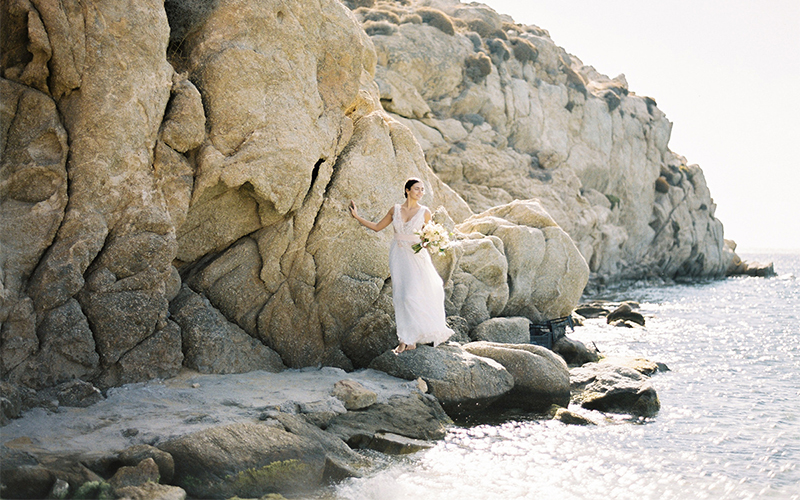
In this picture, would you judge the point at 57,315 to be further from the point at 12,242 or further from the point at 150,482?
the point at 150,482

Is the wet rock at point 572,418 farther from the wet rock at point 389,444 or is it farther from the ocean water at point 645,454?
the wet rock at point 389,444

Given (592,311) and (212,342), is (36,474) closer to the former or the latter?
(212,342)

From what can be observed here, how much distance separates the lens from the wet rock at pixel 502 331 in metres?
14.5

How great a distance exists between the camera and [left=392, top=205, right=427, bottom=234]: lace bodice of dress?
11625 mm

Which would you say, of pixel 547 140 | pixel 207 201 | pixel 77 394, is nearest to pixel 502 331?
pixel 207 201

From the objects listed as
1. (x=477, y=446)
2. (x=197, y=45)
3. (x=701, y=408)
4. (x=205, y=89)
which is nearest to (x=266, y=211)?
(x=205, y=89)

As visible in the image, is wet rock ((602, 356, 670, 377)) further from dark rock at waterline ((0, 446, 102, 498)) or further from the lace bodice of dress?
dark rock at waterline ((0, 446, 102, 498))

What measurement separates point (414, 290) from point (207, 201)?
4.22m

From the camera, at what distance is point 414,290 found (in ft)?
37.4

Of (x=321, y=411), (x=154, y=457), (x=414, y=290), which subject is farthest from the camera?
(x=414, y=290)

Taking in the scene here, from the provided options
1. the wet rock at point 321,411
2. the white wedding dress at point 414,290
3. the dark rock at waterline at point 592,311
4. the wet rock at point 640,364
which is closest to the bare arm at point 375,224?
the white wedding dress at point 414,290

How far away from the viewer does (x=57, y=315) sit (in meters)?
8.27

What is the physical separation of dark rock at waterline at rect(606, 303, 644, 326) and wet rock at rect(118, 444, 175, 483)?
22.8 metres

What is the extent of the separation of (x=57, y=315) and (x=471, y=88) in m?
37.9
